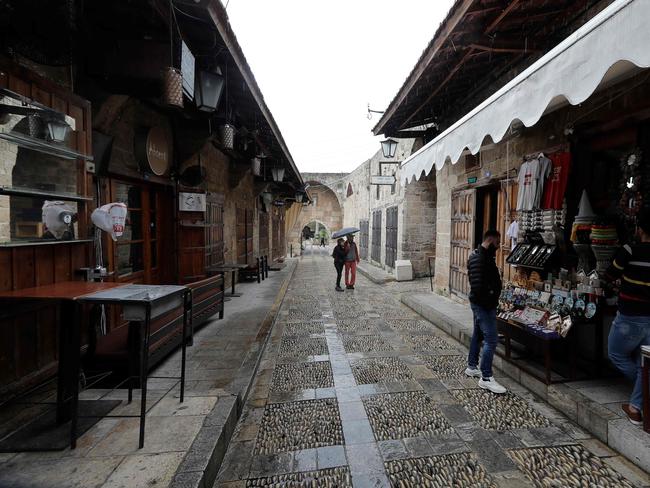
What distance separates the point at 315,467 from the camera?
7.52ft

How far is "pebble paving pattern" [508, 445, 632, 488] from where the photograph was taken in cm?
212

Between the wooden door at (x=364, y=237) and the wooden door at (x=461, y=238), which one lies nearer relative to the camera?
the wooden door at (x=461, y=238)

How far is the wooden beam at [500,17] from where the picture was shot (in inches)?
146

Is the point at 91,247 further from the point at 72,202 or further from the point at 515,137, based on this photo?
the point at 515,137

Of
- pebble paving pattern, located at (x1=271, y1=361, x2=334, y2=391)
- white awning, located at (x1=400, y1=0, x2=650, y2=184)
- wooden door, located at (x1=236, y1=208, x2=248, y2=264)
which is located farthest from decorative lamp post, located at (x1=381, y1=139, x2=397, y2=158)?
pebble paving pattern, located at (x1=271, y1=361, x2=334, y2=391)

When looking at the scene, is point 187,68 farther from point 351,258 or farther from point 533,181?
point 351,258

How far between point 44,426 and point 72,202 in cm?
190

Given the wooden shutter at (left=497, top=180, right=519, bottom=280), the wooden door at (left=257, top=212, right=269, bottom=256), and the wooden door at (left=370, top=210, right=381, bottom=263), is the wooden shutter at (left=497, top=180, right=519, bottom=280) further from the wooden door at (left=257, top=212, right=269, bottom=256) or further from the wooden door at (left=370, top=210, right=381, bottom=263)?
the wooden door at (left=257, top=212, right=269, bottom=256)

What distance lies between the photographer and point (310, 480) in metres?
2.17

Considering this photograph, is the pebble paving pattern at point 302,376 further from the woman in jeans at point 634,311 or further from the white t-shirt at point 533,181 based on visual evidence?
the white t-shirt at point 533,181

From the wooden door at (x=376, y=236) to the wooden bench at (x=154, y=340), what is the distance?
405 inches

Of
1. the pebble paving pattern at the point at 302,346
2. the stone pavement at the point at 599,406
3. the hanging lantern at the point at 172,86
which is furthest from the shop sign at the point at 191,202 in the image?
the stone pavement at the point at 599,406

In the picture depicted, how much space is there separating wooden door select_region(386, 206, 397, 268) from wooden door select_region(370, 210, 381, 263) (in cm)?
178

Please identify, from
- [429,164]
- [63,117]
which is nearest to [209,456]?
[63,117]
